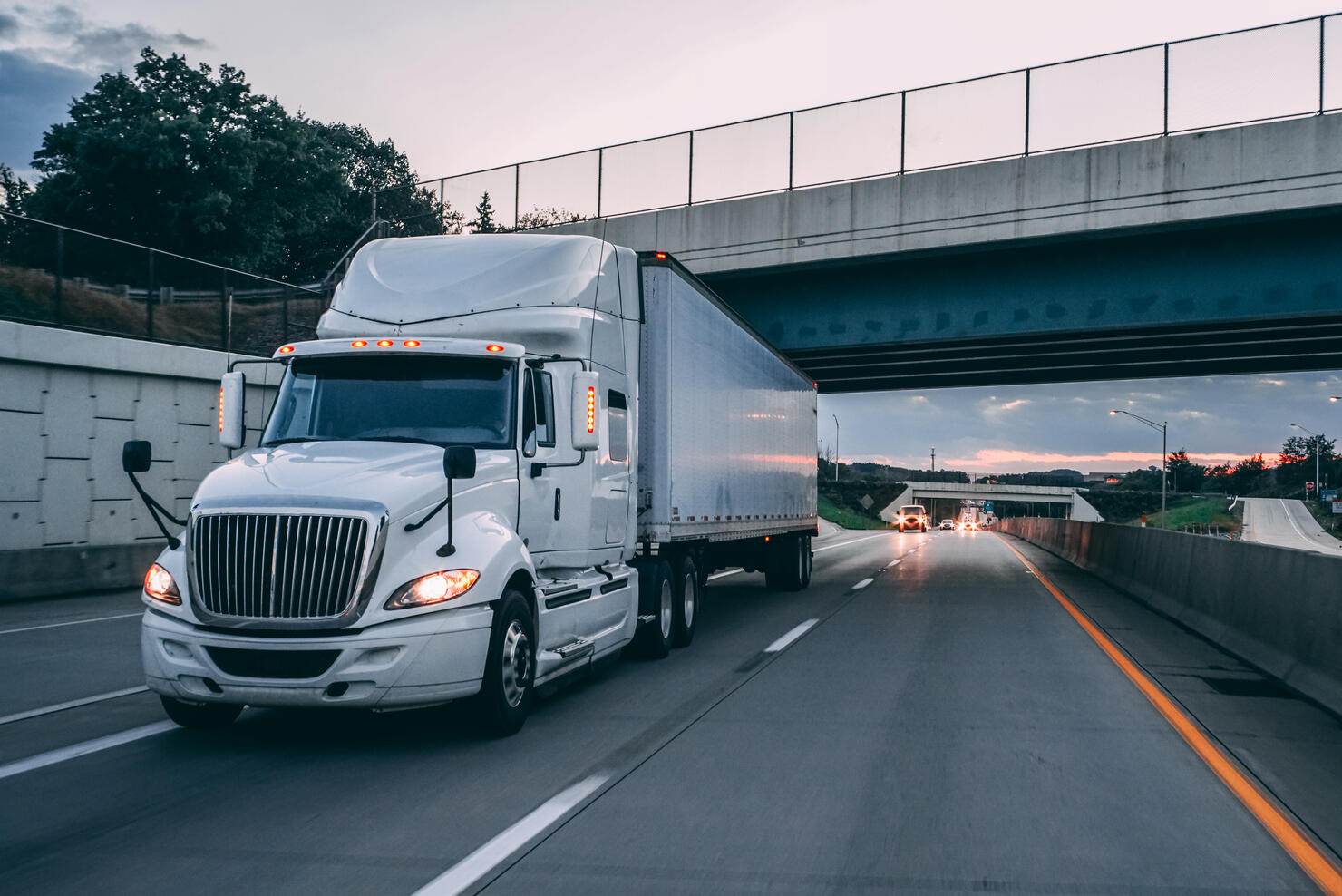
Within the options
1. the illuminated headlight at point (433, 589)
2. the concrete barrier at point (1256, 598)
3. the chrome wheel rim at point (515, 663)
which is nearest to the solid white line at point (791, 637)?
the concrete barrier at point (1256, 598)

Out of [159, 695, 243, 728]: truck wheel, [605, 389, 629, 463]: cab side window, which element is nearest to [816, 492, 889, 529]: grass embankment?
[605, 389, 629, 463]: cab side window

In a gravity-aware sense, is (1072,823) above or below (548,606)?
below

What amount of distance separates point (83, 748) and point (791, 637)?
7.98 metres

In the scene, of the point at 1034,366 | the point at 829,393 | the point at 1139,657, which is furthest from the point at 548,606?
the point at 829,393

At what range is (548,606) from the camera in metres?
8.41

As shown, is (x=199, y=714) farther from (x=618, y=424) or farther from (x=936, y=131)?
(x=936, y=131)

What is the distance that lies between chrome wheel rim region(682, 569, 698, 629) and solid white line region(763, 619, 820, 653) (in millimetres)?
919

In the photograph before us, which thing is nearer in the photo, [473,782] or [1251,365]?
[473,782]

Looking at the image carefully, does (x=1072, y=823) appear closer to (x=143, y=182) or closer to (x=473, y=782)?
(x=473, y=782)

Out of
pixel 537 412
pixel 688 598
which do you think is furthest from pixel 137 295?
pixel 537 412

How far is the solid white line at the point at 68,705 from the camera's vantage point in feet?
26.9

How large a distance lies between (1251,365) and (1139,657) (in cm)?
2172

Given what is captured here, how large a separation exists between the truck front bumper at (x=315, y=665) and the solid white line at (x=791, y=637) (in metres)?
5.76

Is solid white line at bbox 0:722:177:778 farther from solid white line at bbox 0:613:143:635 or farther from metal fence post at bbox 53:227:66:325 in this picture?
metal fence post at bbox 53:227:66:325
